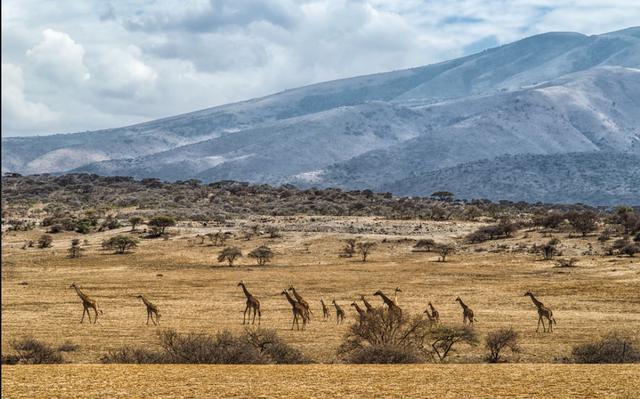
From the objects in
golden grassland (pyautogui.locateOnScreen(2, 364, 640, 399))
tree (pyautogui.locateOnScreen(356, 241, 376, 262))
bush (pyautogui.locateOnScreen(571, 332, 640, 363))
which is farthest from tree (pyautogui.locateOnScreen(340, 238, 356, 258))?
golden grassland (pyautogui.locateOnScreen(2, 364, 640, 399))

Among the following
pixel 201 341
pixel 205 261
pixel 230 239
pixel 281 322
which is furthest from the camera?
pixel 230 239

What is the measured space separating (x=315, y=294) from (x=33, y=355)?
24.7 meters

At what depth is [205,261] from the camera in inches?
2643

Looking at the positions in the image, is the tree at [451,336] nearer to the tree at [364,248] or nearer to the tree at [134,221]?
the tree at [364,248]

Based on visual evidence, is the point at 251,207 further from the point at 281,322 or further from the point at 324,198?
the point at 281,322

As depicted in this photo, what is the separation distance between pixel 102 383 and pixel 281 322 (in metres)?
18.6

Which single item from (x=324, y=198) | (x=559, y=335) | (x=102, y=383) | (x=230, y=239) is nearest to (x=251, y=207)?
(x=324, y=198)

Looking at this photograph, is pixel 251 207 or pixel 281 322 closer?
pixel 281 322

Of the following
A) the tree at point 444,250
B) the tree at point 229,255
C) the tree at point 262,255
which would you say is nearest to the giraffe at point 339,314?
the tree at point 229,255

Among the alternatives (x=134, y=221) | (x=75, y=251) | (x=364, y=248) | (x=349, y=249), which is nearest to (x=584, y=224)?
(x=364, y=248)

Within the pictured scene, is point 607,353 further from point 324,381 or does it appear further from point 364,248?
point 364,248

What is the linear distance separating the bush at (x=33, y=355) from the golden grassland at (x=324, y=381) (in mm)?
4175

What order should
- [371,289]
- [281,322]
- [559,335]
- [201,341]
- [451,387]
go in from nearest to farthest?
[451,387] < [201,341] < [559,335] < [281,322] < [371,289]

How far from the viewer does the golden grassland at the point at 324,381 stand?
15.3 metres
